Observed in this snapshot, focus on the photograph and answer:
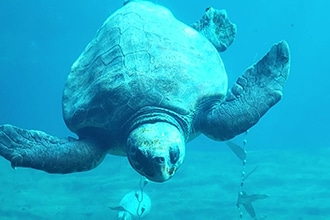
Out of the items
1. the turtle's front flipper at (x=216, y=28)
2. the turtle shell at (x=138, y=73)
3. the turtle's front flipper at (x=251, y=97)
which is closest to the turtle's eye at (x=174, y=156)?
the turtle shell at (x=138, y=73)

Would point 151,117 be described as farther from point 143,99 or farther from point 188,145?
point 188,145

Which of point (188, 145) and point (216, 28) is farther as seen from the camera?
point (188, 145)

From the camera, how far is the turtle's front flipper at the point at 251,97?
446 centimetres

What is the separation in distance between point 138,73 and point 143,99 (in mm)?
321

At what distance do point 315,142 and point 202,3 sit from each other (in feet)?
86.4

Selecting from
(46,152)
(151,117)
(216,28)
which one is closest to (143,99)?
(151,117)

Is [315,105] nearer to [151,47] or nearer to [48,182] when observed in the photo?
[48,182]

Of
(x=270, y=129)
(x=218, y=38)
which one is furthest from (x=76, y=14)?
(x=218, y=38)

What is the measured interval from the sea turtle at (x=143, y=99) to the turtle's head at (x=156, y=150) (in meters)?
0.01

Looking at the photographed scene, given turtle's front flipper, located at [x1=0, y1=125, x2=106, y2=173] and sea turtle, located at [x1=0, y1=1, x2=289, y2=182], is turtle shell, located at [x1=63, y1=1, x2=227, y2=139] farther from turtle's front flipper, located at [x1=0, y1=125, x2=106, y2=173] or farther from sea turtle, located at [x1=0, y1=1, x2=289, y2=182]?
turtle's front flipper, located at [x1=0, y1=125, x2=106, y2=173]

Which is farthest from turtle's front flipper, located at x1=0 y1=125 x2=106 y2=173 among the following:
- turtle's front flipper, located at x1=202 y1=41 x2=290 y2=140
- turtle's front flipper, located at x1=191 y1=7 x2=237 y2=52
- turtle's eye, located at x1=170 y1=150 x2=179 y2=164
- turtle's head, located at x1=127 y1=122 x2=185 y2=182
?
turtle's front flipper, located at x1=191 y1=7 x2=237 y2=52

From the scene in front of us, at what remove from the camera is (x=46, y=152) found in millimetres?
4348

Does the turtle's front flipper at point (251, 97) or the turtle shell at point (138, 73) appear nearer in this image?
the turtle shell at point (138, 73)

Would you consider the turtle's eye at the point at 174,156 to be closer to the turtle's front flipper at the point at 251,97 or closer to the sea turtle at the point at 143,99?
the sea turtle at the point at 143,99
